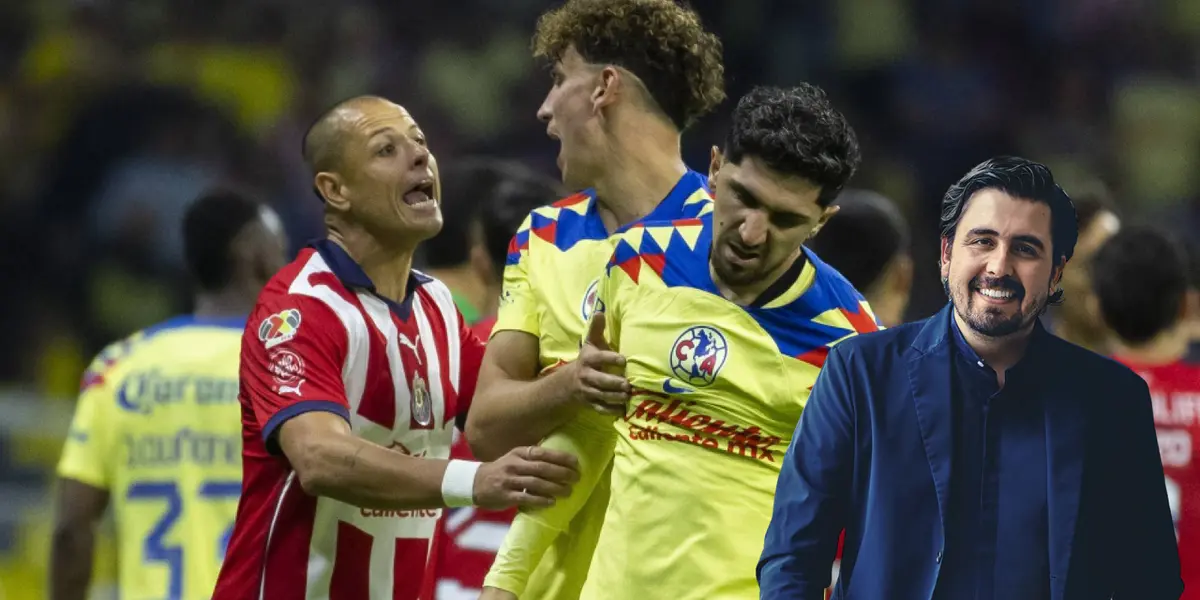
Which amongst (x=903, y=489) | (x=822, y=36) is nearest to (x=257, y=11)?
(x=822, y=36)

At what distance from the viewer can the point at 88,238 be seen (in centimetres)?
998

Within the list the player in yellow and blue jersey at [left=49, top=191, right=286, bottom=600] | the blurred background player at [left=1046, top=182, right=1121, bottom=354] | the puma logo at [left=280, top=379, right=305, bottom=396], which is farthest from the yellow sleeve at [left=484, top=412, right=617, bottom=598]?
the blurred background player at [left=1046, top=182, right=1121, bottom=354]

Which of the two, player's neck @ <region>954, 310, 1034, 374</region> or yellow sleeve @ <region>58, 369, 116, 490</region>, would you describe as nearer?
player's neck @ <region>954, 310, 1034, 374</region>

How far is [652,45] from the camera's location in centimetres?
434

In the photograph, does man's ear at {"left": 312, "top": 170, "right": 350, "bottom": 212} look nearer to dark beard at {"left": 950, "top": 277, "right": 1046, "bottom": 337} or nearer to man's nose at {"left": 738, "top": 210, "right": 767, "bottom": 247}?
man's nose at {"left": 738, "top": 210, "right": 767, "bottom": 247}

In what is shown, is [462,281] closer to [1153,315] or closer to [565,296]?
[565,296]

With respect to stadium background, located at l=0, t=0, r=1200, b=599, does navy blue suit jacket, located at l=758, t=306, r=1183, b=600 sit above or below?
below

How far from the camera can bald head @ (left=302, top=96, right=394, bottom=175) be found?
4.47 m

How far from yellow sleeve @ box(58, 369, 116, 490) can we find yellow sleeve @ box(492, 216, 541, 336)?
1.84 m

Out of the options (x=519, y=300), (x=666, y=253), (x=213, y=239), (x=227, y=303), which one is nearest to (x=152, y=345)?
(x=227, y=303)

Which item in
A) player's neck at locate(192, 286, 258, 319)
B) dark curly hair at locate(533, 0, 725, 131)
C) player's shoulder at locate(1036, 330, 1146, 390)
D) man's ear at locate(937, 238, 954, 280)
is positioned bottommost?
player's shoulder at locate(1036, 330, 1146, 390)

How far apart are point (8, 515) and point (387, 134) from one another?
13.6 feet

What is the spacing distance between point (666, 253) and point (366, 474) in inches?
36.8

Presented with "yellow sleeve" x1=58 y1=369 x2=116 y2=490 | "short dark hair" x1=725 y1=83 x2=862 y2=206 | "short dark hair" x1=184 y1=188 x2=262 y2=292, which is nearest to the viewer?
"short dark hair" x1=725 y1=83 x2=862 y2=206
